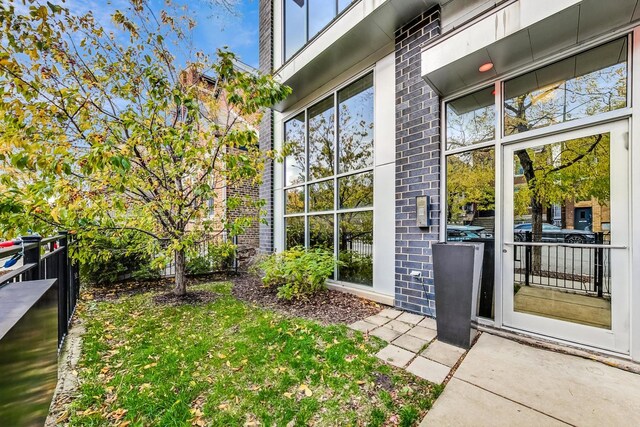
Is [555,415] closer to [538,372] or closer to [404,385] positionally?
[538,372]

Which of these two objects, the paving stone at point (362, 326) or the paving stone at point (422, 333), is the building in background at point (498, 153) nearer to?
the paving stone at point (422, 333)

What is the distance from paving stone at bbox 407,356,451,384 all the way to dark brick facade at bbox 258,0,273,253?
4804mm

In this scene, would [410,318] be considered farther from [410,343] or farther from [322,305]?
[322,305]

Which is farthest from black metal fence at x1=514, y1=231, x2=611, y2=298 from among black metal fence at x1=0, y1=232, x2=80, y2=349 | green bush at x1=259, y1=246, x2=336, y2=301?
black metal fence at x1=0, y1=232, x2=80, y2=349

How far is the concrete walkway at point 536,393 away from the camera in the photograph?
71.1 inches

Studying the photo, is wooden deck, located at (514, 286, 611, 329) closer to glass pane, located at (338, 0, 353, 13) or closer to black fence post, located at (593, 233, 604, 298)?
black fence post, located at (593, 233, 604, 298)

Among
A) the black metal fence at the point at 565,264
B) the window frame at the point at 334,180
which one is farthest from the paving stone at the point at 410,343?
the window frame at the point at 334,180

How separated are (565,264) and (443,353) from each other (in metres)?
1.75

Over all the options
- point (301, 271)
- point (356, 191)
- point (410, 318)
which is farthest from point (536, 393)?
point (356, 191)

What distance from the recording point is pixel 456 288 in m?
2.87

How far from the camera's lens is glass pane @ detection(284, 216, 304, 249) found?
604 centimetres

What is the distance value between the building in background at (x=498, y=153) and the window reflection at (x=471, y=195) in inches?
0.7

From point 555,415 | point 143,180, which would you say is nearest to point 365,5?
point 143,180

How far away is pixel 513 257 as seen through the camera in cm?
314
